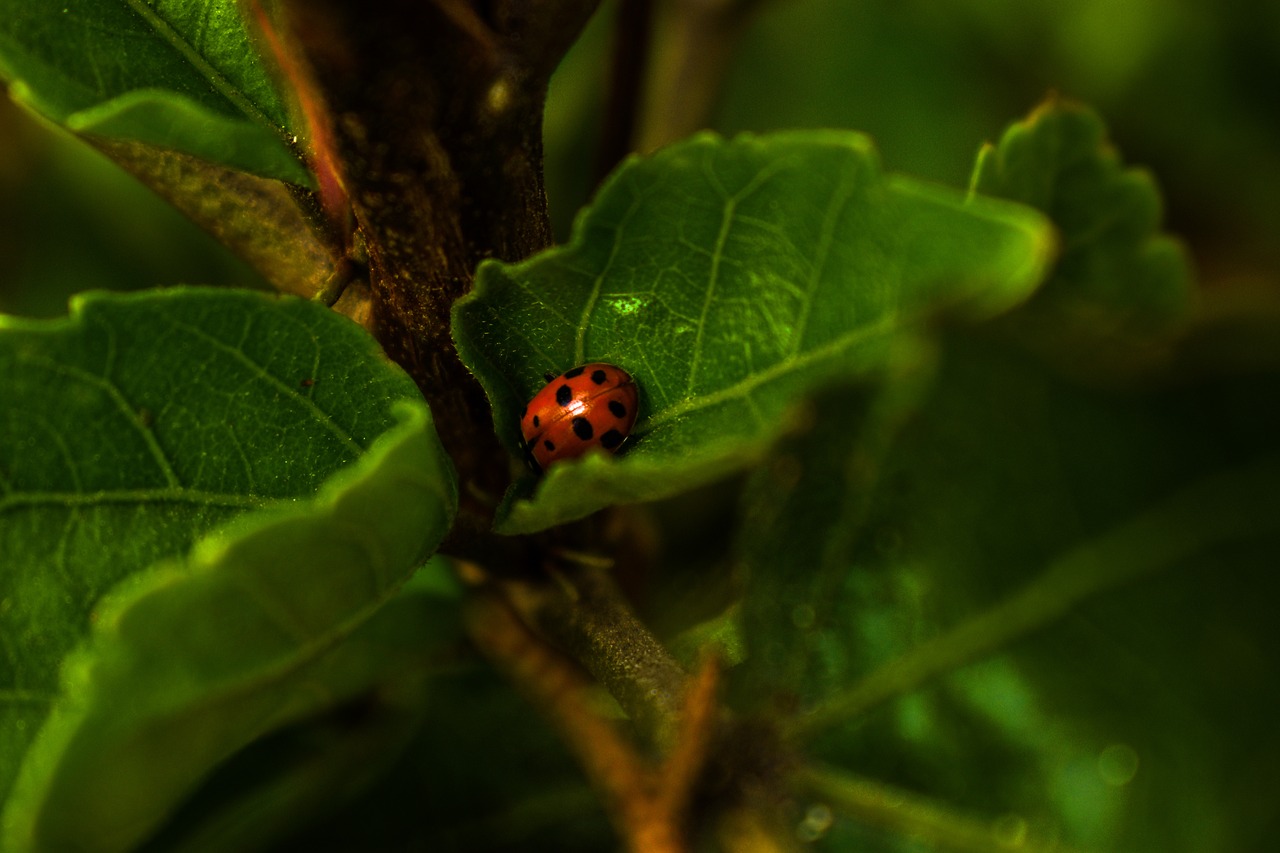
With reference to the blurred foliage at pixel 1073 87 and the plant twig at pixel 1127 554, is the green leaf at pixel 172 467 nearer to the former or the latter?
the plant twig at pixel 1127 554

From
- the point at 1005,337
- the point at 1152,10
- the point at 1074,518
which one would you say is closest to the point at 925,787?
the point at 1074,518

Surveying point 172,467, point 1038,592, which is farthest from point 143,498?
point 1038,592

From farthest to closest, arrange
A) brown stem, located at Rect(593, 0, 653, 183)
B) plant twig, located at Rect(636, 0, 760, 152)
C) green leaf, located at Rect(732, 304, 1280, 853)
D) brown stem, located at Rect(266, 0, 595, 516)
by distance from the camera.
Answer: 1. plant twig, located at Rect(636, 0, 760, 152)
2. brown stem, located at Rect(593, 0, 653, 183)
3. green leaf, located at Rect(732, 304, 1280, 853)
4. brown stem, located at Rect(266, 0, 595, 516)

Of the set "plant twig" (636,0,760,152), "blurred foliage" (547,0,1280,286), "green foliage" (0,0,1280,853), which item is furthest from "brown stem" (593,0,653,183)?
"blurred foliage" (547,0,1280,286)

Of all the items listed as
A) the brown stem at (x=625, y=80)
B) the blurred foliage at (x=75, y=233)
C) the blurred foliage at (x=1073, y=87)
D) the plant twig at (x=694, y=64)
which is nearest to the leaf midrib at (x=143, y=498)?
the brown stem at (x=625, y=80)

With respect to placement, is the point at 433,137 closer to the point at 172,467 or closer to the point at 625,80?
the point at 172,467

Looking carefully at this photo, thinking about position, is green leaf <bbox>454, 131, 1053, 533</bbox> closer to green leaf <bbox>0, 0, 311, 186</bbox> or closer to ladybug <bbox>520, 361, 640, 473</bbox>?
ladybug <bbox>520, 361, 640, 473</bbox>
